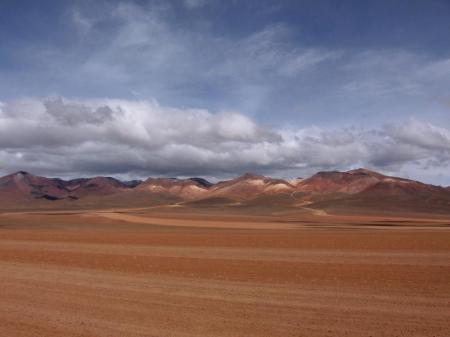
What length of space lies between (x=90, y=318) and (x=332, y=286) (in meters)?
7.30

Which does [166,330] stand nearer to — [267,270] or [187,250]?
[267,270]

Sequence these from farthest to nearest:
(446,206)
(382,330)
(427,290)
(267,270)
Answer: (446,206) → (267,270) → (427,290) → (382,330)

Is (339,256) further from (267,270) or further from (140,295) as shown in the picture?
(140,295)

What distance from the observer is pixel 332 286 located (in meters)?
15.0

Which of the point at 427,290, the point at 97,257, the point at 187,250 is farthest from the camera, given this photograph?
the point at 187,250

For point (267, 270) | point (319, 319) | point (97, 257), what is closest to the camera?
point (319, 319)

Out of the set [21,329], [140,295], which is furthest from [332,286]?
[21,329]

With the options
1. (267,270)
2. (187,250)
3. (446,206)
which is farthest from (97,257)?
(446,206)

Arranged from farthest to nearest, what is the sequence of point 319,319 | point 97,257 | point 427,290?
point 97,257, point 427,290, point 319,319

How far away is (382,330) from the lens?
984 cm

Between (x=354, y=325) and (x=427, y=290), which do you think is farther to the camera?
(x=427, y=290)

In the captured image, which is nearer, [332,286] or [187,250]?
[332,286]

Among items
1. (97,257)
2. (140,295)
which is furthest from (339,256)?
(140,295)

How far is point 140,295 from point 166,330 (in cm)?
391
